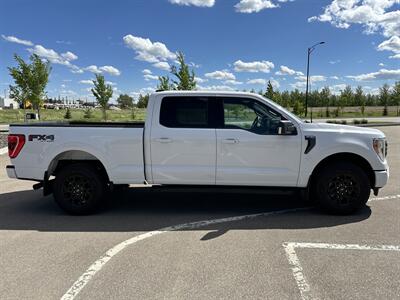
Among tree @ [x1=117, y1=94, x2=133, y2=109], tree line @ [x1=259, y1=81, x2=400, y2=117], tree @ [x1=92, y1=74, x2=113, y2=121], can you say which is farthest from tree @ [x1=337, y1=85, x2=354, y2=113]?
tree @ [x1=117, y1=94, x2=133, y2=109]

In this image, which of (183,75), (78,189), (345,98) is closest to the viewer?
(78,189)

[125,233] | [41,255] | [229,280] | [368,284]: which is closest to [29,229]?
[41,255]

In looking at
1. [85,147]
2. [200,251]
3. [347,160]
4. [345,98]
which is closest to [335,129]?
[347,160]

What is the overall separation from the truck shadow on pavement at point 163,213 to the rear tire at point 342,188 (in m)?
0.17

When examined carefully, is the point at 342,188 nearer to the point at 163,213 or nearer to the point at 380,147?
the point at 380,147

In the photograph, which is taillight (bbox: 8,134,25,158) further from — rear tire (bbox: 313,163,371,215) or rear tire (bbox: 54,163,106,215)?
rear tire (bbox: 313,163,371,215)

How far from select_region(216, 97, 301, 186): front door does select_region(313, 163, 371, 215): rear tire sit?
453mm

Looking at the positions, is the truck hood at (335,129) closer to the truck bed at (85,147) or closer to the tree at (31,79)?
the truck bed at (85,147)

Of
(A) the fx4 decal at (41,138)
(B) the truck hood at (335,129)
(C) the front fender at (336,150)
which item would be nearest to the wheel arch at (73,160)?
(A) the fx4 decal at (41,138)

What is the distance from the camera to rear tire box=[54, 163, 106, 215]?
528cm

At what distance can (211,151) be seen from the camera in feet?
16.7

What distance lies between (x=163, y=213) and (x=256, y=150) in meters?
1.81

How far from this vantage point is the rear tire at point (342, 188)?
508 cm

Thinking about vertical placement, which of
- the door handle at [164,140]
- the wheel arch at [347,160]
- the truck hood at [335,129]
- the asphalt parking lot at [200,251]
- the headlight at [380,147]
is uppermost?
the truck hood at [335,129]
